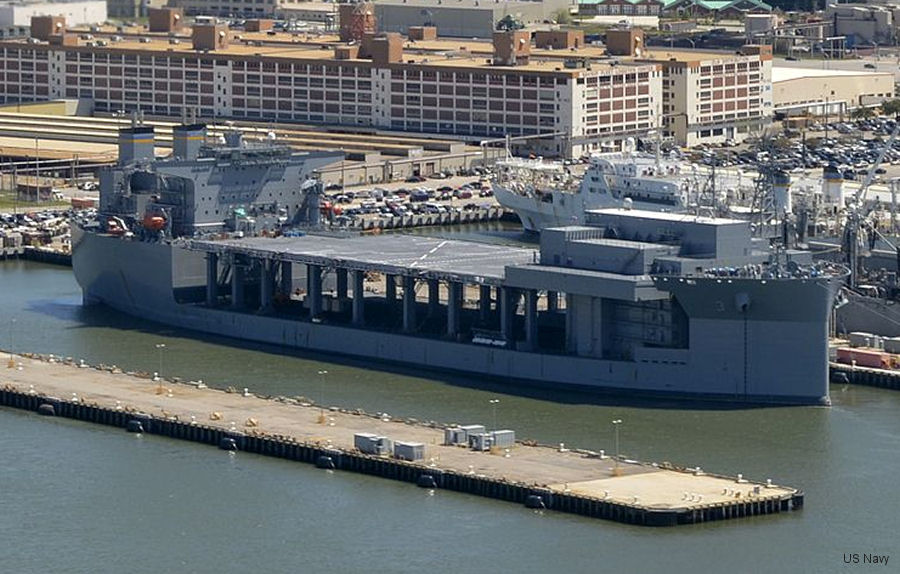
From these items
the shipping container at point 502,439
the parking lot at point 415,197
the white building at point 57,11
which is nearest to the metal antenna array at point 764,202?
the shipping container at point 502,439

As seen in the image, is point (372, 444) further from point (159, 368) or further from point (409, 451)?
point (159, 368)

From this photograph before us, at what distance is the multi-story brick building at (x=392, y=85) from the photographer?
10719 centimetres

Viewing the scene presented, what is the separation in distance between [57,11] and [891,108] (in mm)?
50982

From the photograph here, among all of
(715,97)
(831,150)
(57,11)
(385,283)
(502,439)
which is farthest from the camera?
(57,11)

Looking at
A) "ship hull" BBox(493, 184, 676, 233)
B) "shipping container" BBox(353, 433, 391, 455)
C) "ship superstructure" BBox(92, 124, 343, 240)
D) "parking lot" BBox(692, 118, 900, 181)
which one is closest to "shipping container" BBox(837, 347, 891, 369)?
"shipping container" BBox(353, 433, 391, 455)

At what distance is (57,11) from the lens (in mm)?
148750

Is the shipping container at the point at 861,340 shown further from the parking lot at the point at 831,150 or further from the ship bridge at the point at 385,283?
the parking lot at the point at 831,150

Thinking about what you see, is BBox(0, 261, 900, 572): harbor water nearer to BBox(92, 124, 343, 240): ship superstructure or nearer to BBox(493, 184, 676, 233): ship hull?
BBox(92, 124, 343, 240): ship superstructure

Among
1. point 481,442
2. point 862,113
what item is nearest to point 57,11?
point 862,113

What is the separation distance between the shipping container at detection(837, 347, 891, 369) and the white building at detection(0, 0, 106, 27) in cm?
8787

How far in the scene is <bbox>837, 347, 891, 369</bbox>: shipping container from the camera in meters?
62.7

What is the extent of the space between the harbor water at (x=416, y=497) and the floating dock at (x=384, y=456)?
1.12 ft

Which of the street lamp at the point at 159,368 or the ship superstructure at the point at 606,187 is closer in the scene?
the street lamp at the point at 159,368

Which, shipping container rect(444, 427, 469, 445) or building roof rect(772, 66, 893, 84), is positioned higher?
building roof rect(772, 66, 893, 84)
